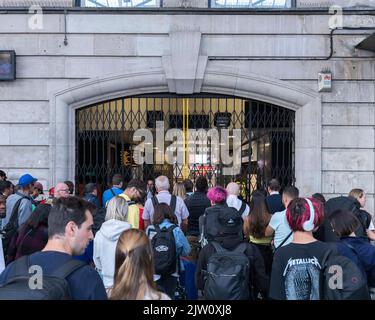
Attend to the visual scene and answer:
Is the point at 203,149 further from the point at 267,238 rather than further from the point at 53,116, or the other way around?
the point at 267,238

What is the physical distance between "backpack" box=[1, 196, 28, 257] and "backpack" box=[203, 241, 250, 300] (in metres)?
2.55

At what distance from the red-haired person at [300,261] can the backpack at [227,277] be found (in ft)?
2.56

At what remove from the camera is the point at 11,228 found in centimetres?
613

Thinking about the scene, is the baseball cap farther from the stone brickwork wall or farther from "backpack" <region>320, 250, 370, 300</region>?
"backpack" <region>320, 250, 370, 300</region>

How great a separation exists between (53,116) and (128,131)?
162cm

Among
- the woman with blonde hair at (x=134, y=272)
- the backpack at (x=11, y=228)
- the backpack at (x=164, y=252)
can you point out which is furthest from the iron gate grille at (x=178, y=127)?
the woman with blonde hair at (x=134, y=272)

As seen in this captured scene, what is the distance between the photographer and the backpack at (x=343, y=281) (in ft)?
11.0

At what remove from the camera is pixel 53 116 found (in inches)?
400

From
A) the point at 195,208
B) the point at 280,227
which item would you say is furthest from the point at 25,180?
the point at 280,227

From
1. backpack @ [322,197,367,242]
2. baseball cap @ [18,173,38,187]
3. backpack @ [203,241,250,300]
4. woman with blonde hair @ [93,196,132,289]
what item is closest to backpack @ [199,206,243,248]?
backpack @ [203,241,250,300]

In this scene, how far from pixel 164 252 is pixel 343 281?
89.4 inches

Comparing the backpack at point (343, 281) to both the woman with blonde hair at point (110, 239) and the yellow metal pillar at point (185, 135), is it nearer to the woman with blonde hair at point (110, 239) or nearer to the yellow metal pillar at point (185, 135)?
the woman with blonde hair at point (110, 239)

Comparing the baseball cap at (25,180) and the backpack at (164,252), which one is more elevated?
the baseball cap at (25,180)

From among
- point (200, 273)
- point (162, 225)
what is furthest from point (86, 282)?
point (162, 225)
